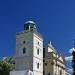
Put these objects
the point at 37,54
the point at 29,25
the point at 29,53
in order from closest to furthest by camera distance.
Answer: the point at 29,53, the point at 37,54, the point at 29,25

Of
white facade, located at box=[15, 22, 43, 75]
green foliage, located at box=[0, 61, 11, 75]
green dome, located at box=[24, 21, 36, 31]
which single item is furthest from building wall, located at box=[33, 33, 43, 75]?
green foliage, located at box=[0, 61, 11, 75]

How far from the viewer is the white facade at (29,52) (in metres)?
59.6

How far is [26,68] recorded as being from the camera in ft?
194

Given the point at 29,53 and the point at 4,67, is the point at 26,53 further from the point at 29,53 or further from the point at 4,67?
the point at 4,67

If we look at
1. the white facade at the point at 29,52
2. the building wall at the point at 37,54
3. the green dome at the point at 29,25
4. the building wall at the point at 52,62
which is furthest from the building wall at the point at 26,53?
the building wall at the point at 52,62

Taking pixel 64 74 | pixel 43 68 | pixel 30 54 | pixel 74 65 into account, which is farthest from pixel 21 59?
pixel 74 65

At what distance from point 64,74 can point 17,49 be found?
1446 cm

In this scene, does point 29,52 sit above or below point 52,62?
above

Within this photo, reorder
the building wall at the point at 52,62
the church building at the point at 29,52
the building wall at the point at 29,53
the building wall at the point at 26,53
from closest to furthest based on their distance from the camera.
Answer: the church building at the point at 29,52 → the building wall at the point at 29,53 → the building wall at the point at 26,53 → the building wall at the point at 52,62

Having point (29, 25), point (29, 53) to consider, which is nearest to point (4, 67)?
point (29, 53)

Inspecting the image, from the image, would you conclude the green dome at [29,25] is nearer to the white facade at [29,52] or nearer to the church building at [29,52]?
the church building at [29,52]

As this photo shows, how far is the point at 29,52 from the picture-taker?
60.1 metres

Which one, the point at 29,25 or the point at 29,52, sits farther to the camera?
the point at 29,25

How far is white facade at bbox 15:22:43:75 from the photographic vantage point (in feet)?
195
